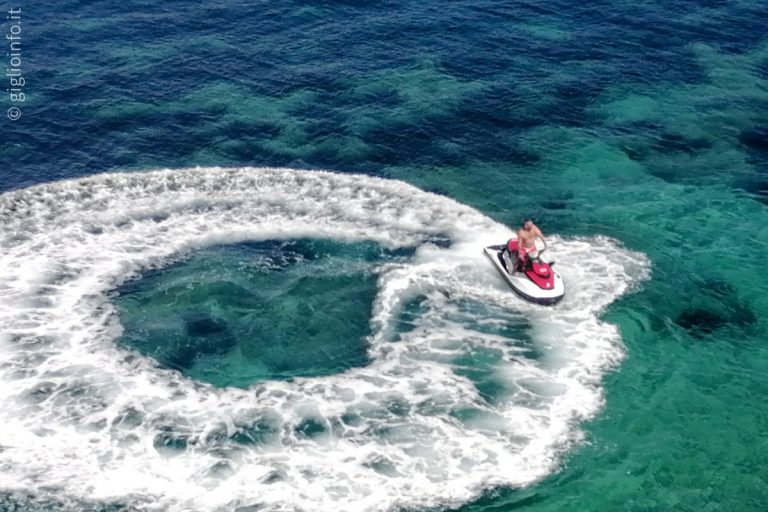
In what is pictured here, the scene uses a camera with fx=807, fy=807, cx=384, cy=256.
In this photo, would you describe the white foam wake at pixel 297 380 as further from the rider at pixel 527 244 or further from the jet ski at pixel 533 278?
the rider at pixel 527 244

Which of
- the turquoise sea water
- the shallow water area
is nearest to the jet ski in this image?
the turquoise sea water

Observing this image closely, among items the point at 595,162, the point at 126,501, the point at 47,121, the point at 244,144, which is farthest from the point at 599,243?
the point at 47,121

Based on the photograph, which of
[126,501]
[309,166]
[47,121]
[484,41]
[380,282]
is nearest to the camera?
[126,501]

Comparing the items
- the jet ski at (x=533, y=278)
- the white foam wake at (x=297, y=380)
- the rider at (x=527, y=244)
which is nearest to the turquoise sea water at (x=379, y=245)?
the white foam wake at (x=297, y=380)

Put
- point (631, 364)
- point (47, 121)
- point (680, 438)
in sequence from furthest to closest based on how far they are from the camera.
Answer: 1. point (47, 121)
2. point (631, 364)
3. point (680, 438)

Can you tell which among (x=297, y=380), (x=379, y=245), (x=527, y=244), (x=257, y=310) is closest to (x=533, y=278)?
(x=527, y=244)

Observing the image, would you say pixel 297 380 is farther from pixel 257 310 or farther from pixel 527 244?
pixel 527 244

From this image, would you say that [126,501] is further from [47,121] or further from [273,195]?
[47,121]
